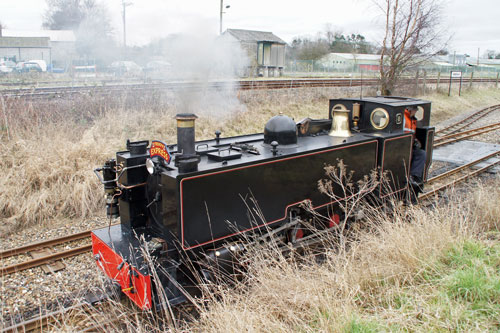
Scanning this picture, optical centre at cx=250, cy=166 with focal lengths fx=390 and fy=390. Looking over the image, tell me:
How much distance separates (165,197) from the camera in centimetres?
412

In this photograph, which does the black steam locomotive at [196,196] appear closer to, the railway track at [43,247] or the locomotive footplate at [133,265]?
the locomotive footplate at [133,265]

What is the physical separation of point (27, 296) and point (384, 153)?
5.46 m

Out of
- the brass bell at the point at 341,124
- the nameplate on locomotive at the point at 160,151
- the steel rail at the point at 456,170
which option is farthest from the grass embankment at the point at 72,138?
the steel rail at the point at 456,170

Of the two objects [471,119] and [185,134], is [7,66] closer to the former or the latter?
[185,134]

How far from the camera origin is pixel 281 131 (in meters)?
5.43

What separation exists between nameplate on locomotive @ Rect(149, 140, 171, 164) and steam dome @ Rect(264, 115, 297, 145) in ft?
5.82

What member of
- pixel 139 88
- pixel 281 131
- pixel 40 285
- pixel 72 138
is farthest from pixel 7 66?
pixel 281 131

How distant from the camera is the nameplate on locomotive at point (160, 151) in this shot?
13.7 feet

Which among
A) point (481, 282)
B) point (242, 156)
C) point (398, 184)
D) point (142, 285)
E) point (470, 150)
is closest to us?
point (481, 282)

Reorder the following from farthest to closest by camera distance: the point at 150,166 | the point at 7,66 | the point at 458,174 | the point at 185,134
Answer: the point at 7,66
the point at 458,174
the point at 185,134
the point at 150,166

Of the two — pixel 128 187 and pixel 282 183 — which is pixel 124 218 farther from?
pixel 282 183

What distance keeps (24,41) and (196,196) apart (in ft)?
95.4

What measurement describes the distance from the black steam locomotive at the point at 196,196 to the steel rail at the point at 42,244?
1.49 metres

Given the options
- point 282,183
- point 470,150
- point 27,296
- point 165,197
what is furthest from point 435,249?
point 470,150
